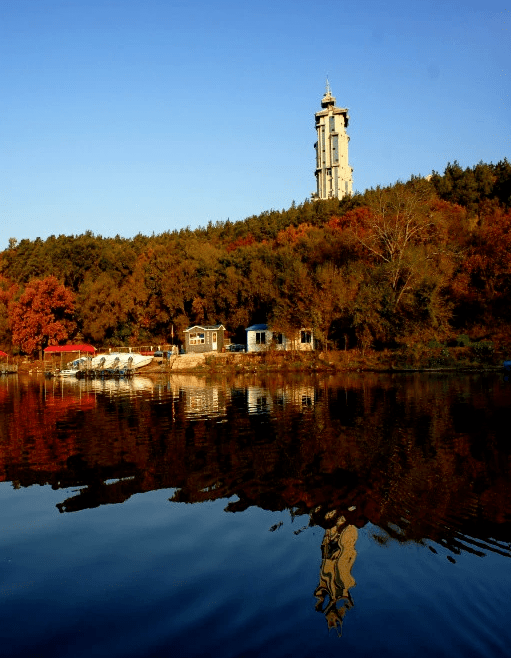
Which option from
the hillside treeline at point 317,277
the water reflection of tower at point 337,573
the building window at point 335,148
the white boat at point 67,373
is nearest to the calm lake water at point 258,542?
the water reflection of tower at point 337,573

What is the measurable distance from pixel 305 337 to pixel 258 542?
164ft

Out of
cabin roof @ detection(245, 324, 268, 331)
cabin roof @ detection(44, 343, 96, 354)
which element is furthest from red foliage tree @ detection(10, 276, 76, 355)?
cabin roof @ detection(245, 324, 268, 331)

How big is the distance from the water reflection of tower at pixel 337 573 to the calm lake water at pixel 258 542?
32mm

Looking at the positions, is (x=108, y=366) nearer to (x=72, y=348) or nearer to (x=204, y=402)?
(x=72, y=348)

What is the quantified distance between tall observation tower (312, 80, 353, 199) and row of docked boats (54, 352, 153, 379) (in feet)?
280

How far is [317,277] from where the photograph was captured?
183 feet

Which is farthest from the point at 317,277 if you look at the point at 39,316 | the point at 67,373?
the point at 39,316

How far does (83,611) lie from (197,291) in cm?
6511

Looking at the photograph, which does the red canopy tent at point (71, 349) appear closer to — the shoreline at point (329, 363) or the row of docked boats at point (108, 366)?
the row of docked boats at point (108, 366)

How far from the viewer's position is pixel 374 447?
15.3 m

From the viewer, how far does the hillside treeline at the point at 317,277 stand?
52562 mm

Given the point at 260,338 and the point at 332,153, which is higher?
the point at 332,153

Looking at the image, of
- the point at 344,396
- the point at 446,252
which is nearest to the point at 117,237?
the point at 446,252

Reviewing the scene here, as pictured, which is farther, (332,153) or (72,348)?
(332,153)
